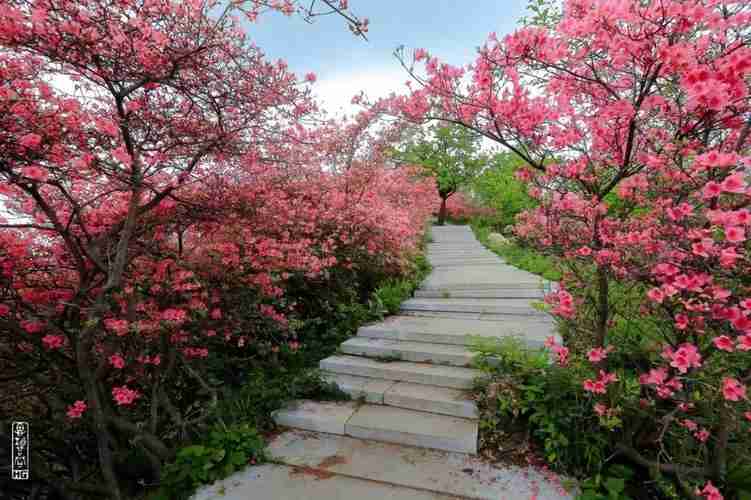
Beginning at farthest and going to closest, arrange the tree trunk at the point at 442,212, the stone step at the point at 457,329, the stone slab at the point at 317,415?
the tree trunk at the point at 442,212
the stone step at the point at 457,329
the stone slab at the point at 317,415

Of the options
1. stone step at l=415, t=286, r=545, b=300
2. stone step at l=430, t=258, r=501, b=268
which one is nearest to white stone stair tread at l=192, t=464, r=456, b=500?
stone step at l=415, t=286, r=545, b=300

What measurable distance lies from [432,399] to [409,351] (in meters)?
0.72

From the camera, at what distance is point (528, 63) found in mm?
2201

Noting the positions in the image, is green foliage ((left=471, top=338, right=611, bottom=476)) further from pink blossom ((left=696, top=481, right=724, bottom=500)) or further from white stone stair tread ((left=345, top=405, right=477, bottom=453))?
pink blossom ((left=696, top=481, right=724, bottom=500))

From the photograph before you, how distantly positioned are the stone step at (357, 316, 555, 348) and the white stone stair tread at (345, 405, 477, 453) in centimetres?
101

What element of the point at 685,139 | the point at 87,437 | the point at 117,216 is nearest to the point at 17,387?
the point at 87,437

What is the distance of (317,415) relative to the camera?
116 inches

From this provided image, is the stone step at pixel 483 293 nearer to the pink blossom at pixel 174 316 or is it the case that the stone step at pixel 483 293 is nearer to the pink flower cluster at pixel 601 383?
the pink flower cluster at pixel 601 383

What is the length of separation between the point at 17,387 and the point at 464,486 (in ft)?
11.1

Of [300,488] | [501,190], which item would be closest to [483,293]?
[300,488]

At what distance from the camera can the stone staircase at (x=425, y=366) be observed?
273 cm

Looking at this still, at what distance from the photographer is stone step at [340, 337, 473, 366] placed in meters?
3.40

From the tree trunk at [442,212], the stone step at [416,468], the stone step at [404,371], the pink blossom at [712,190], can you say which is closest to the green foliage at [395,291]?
the stone step at [404,371]

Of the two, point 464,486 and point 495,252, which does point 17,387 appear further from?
point 495,252
